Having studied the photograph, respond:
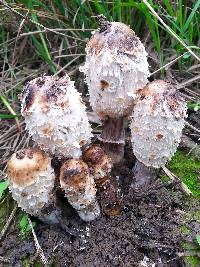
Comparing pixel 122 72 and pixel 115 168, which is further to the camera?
pixel 115 168

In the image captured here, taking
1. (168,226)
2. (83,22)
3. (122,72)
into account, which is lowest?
(168,226)

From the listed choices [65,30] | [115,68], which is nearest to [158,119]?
[115,68]

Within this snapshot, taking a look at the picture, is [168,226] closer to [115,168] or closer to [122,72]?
[115,168]

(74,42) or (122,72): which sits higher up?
(122,72)

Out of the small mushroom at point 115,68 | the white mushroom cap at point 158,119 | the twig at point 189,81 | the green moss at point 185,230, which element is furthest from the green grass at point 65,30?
the green moss at point 185,230

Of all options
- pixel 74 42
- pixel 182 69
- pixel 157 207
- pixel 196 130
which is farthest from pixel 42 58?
pixel 157 207

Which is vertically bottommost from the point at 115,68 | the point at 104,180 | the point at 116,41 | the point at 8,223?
the point at 8,223

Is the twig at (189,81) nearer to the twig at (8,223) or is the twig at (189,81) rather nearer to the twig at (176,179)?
the twig at (176,179)

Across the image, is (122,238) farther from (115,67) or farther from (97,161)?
(115,67)
